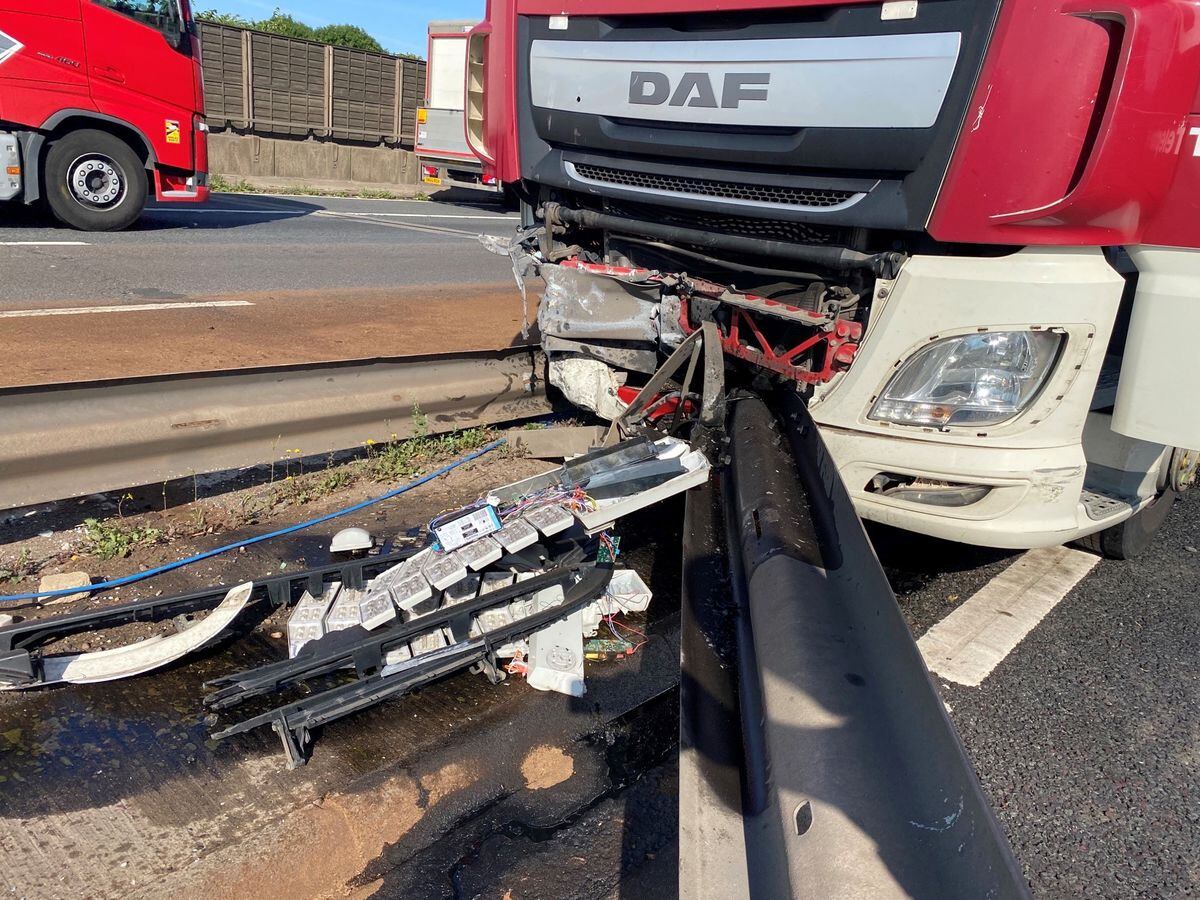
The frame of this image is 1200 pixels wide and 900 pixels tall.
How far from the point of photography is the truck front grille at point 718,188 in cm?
283

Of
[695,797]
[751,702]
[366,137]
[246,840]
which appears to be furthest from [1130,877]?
[366,137]

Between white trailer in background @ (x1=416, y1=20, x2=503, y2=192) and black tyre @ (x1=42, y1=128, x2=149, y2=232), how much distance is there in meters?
7.39

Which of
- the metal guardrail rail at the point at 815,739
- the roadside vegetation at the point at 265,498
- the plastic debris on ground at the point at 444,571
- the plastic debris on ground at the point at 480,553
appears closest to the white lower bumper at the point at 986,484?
the metal guardrail rail at the point at 815,739

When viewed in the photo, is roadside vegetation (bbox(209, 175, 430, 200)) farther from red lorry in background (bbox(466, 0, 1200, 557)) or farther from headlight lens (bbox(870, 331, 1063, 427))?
headlight lens (bbox(870, 331, 1063, 427))

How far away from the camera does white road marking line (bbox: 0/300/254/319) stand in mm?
5316

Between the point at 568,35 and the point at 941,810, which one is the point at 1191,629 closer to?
the point at 941,810

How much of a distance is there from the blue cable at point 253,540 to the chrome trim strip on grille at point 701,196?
4.72 feet

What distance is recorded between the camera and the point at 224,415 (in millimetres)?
3109

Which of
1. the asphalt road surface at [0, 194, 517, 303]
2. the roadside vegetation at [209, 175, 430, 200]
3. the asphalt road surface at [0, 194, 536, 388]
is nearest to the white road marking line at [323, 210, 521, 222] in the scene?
the asphalt road surface at [0, 194, 517, 303]

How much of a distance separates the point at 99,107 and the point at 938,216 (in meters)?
9.83

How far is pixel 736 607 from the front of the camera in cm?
244

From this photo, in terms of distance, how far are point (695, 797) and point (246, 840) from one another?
1.07 meters

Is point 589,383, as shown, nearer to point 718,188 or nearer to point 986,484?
point 718,188

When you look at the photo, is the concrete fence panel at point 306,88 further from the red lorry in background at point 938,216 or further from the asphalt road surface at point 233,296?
the red lorry in background at point 938,216
